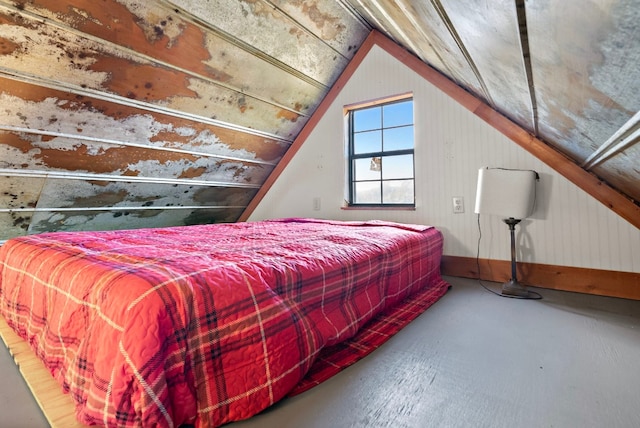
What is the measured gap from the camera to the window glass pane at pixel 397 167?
9.89ft

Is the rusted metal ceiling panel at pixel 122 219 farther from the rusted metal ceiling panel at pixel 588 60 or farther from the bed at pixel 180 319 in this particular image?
the rusted metal ceiling panel at pixel 588 60

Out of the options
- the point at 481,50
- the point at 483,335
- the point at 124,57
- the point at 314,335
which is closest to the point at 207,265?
the point at 314,335

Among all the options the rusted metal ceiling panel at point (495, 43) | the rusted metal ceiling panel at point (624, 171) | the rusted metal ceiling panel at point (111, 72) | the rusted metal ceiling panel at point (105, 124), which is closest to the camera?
the rusted metal ceiling panel at point (495, 43)

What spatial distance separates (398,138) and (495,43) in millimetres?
1853

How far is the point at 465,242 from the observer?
2.56 meters

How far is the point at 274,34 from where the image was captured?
2479mm

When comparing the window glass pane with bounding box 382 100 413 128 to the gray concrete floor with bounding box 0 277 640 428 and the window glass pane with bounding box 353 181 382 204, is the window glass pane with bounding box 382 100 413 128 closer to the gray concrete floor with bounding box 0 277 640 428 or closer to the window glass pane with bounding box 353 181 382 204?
the window glass pane with bounding box 353 181 382 204

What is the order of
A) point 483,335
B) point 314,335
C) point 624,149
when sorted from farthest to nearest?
point 483,335
point 624,149
point 314,335

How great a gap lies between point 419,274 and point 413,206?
897 millimetres

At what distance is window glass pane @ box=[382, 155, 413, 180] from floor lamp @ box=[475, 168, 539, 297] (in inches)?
36.1

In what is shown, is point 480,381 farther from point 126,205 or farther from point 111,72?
point 126,205

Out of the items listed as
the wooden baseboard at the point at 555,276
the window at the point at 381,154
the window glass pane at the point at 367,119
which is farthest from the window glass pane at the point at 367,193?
the wooden baseboard at the point at 555,276

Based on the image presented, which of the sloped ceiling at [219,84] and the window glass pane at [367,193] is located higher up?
the sloped ceiling at [219,84]

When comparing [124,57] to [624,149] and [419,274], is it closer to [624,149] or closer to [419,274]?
[419,274]
